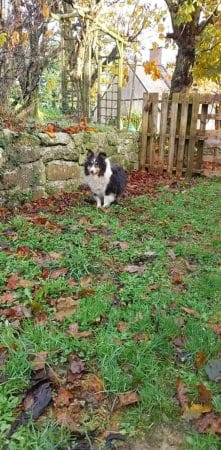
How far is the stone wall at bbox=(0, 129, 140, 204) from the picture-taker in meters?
5.52

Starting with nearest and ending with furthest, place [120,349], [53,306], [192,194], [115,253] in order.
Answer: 1. [120,349]
2. [53,306]
3. [115,253]
4. [192,194]

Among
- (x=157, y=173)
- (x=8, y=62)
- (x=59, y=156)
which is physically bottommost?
(x=157, y=173)

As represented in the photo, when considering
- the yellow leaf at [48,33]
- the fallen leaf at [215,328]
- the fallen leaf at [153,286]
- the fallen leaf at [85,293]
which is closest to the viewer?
the fallen leaf at [215,328]

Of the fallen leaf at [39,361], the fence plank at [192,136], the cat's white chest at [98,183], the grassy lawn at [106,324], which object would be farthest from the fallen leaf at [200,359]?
the fence plank at [192,136]

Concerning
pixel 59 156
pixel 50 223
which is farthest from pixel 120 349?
pixel 59 156

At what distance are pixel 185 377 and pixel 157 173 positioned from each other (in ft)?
23.8

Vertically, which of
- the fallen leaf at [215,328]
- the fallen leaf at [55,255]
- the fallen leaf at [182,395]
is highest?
the fallen leaf at [55,255]

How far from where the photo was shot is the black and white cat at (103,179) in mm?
5766

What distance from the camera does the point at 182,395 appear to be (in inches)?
82.0

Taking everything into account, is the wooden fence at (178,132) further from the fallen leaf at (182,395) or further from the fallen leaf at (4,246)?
the fallen leaf at (182,395)

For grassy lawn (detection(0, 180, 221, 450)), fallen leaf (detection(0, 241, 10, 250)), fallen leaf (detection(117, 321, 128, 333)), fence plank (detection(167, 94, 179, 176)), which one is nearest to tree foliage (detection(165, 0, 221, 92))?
fence plank (detection(167, 94, 179, 176))

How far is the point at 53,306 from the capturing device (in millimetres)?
2922

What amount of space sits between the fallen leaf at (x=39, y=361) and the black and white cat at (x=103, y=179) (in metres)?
3.71

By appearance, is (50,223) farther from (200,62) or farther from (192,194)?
(200,62)
